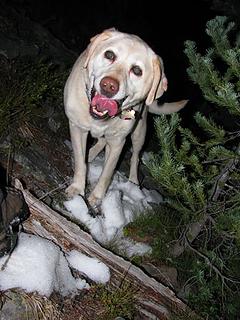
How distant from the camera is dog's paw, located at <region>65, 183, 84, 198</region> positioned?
4.48 meters

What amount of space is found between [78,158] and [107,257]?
3.71 feet

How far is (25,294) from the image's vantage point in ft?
9.50

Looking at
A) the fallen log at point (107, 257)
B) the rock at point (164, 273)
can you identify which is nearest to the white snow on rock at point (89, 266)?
the fallen log at point (107, 257)

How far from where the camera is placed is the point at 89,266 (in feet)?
11.8

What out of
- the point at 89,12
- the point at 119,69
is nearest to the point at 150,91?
the point at 119,69

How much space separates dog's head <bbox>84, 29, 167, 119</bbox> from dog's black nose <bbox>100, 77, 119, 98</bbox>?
3cm

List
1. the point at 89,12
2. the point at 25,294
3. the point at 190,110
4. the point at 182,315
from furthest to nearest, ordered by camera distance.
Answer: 1. the point at 89,12
2. the point at 190,110
3. the point at 182,315
4. the point at 25,294

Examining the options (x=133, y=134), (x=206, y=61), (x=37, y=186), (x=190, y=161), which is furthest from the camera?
(x=133, y=134)

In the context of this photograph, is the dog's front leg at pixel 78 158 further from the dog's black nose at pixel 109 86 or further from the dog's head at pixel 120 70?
the dog's black nose at pixel 109 86

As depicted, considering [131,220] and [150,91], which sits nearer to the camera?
[150,91]

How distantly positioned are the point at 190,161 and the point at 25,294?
63.7 inches

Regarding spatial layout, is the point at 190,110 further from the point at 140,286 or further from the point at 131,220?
the point at 140,286

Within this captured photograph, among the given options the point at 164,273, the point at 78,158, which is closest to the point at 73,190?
the point at 78,158

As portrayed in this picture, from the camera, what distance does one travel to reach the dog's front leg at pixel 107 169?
14.4ft
